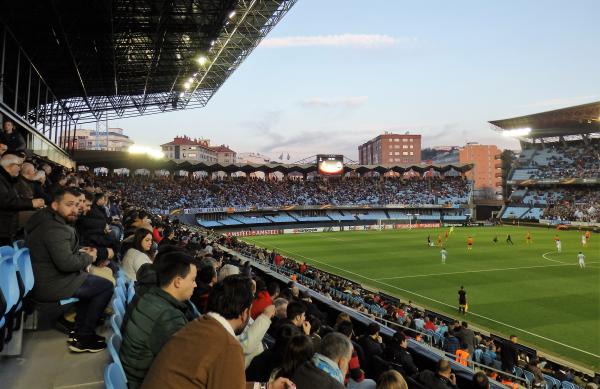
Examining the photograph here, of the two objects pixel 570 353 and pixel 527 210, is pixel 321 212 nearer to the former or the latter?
pixel 527 210

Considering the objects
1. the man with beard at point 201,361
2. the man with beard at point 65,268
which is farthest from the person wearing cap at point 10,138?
the man with beard at point 201,361

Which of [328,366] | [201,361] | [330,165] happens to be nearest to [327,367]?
[328,366]

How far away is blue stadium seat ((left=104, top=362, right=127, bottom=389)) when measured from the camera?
8.93 ft

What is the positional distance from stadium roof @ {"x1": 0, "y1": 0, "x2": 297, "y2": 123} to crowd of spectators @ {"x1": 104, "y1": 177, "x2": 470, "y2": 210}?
28.3 metres

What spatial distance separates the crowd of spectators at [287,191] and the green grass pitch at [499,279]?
76.2 feet

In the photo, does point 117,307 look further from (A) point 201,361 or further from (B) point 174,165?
(B) point 174,165

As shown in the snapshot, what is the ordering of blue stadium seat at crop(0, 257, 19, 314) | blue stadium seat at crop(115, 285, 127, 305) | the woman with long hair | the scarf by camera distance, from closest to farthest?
the scarf
blue stadium seat at crop(0, 257, 19, 314)
blue stadium seat at crop(115, 285, 127, 305)
the woman with long hair

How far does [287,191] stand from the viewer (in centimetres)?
7744

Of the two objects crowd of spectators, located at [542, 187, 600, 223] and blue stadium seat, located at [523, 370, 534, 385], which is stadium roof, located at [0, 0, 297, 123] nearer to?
blue stadium seat, located at [523, 370, 534, 385]

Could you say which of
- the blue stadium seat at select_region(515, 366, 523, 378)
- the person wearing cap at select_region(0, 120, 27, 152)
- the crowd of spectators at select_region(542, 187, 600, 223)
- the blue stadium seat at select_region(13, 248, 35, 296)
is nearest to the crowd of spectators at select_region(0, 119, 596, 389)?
the blue stadium seat at select_region(13, 248, 35, 296)

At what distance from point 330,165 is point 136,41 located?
183 ft

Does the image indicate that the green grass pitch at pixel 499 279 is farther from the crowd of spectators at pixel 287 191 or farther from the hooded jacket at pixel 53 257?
the crowd of spectators at pixel 287 191

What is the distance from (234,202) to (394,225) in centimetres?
2461

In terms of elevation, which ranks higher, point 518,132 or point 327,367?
point 518,132
